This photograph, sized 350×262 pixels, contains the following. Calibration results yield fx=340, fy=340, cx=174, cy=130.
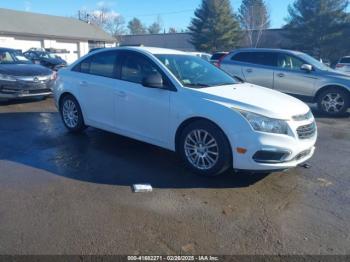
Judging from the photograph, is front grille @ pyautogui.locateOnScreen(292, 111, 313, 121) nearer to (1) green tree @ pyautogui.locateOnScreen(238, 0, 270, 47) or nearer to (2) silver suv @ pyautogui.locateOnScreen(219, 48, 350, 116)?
(2) silver suv @ pyautogui.locateOnScreen(219, 48, 350, 116)

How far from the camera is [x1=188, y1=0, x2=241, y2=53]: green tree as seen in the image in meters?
45.1

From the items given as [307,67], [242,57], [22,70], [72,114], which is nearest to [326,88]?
[307,67]

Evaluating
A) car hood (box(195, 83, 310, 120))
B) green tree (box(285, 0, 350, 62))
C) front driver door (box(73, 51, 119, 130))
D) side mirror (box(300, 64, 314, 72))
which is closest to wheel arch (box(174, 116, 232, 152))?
car hood (box(195, 83, 310, 120))

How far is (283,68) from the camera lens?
1023cm

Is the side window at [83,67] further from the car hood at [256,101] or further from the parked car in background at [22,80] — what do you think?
the parked car in background at [22,80]

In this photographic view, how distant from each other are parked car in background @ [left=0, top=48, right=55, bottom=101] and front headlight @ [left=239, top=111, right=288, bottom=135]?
7.42 m

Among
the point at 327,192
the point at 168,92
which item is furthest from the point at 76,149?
the point at 327,192

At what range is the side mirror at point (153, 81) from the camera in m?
4.77

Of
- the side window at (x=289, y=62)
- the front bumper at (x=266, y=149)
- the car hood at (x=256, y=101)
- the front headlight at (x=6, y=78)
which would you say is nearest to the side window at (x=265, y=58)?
the side window at (x=289, y=62)

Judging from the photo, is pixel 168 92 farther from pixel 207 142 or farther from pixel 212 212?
pixel 212 212

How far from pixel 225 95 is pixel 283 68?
21.2 ft

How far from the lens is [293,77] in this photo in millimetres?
9969

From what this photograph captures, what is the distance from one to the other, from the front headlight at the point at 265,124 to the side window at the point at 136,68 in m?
1.66

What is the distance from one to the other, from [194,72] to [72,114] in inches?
105
